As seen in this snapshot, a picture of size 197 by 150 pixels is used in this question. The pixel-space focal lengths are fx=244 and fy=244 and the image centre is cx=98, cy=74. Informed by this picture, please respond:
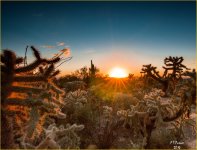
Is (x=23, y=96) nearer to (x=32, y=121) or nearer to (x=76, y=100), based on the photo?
(x=32, y=121)

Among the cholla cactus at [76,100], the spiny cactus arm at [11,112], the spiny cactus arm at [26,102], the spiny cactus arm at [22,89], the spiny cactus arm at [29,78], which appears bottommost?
the cholla cactus at [76,100]

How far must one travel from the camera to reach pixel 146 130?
24.0 feet

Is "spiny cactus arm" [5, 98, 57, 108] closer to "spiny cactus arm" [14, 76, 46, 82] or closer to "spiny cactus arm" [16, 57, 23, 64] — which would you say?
"spiny cactus arm" [14, 76, 46, 82]

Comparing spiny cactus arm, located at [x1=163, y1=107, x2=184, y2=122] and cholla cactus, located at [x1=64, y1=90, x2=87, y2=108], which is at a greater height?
cholla cactus, located at [x1=64, y1=90, x2=87, y2=108]

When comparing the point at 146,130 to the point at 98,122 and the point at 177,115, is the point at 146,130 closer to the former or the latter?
the point at 177,115

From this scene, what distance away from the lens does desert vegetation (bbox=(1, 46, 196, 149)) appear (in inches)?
174

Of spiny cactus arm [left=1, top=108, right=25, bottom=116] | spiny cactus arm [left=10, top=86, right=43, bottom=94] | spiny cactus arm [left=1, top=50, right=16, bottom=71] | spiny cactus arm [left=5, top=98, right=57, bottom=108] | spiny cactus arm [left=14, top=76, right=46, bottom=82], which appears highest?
spiny cactus arm [left=1, top=50, right=16, bottom=71]

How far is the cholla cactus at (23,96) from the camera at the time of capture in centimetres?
420

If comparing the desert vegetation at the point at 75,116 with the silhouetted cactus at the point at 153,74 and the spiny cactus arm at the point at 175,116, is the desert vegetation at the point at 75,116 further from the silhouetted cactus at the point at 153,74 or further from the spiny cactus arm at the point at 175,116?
the silhouetted cactus at the point at 153,74

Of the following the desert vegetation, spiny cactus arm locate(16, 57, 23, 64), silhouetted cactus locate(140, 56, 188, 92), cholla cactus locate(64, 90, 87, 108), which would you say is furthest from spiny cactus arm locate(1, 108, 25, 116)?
silhouetted cactus locate(140, 56, 188, 92)

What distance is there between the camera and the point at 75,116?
8922 millimetres

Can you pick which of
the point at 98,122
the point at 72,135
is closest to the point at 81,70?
the point at 98,122

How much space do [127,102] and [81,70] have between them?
40.9ft

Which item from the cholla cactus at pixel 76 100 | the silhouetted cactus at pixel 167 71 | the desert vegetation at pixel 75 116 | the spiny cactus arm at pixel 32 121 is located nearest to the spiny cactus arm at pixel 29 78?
the desert vegetation at pixel 75 116
